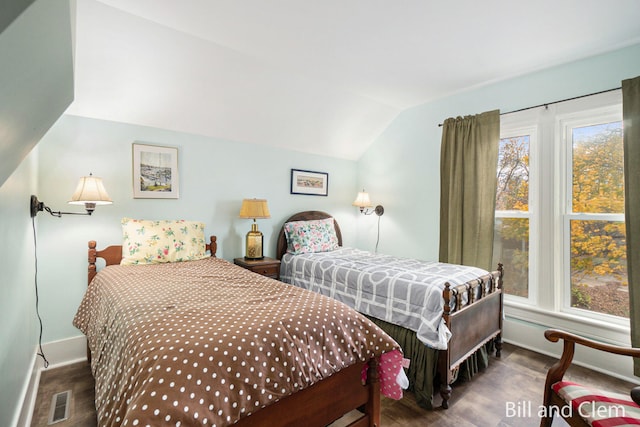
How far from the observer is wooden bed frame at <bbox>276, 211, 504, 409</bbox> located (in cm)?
196

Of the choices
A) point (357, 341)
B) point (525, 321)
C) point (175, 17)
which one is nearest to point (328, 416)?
point (357, 341)

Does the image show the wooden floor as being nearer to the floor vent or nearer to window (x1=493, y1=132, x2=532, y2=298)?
the floor vent

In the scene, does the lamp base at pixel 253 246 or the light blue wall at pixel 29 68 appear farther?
the lamp base at pixel 253 246

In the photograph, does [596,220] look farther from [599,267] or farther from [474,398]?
[474,398]

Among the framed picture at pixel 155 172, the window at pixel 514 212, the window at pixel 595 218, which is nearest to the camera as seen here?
the window at pixel 595 218

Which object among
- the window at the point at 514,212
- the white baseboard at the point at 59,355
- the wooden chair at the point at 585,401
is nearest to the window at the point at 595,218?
the window at the point at 514,212

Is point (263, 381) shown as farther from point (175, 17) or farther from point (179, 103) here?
point (179, 103)

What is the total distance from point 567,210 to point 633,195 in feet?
1.65

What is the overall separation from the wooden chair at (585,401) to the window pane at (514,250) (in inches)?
69.0

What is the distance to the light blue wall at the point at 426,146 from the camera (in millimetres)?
2566

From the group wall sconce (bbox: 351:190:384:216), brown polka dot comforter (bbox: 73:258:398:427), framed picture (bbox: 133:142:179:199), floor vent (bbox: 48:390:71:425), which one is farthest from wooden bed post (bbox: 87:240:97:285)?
wall sconce (bbox: 351:190:384:216)

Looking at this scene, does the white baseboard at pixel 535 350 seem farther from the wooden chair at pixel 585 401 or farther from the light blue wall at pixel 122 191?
the wooden chair at pixel 585 401

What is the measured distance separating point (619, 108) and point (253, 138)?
11.3ft

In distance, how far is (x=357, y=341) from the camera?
1.51m
